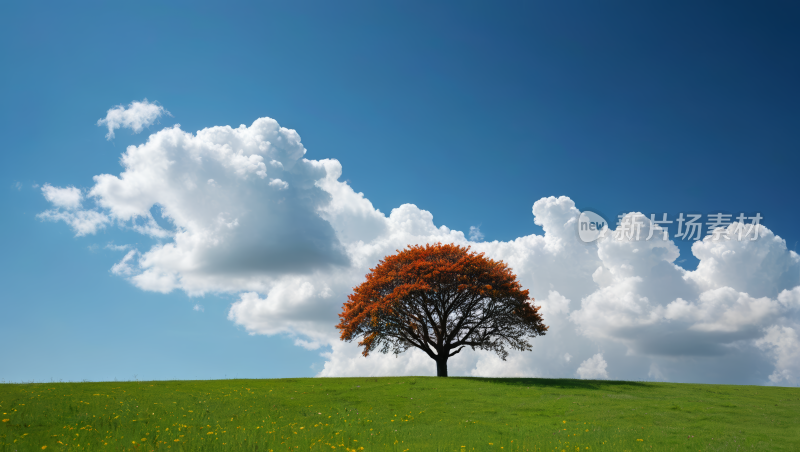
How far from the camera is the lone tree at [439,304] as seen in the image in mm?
41062

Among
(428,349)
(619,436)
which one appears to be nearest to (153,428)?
(619,436)

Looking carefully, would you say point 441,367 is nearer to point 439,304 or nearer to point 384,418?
point 439,304

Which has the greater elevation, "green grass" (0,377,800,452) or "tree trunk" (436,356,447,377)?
"tree trunk" (436,356,447,377)

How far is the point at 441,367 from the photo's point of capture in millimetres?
42844

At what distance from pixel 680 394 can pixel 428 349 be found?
20.8 metres

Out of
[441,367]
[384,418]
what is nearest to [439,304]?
[441,367]

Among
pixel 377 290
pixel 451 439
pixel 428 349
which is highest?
pixel 377 290

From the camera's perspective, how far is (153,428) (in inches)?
812

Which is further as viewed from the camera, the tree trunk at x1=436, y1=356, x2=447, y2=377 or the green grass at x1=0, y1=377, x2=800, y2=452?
the tree trunk at x1=436, y1=356, x2=447, y2=377

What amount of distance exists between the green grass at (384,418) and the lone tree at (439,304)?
8.08 metres

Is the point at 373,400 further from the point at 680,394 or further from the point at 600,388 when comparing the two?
the point at 680,394

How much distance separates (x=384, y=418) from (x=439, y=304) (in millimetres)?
19473

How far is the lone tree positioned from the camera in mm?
41062

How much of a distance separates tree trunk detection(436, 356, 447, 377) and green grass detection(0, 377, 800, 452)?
830 centimetres
